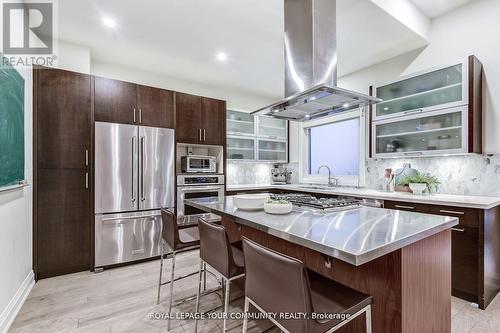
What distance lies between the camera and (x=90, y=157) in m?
2.98

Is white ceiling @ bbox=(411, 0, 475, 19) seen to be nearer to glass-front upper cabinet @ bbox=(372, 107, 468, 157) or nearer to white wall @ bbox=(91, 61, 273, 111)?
glass-front upper cabinet @ bbox=(372, 107, 468, 157)

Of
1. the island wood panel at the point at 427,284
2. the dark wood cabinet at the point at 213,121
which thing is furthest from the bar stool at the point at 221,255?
the dark wood cabinet at the point at 213,121

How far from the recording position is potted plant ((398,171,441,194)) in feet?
9.19

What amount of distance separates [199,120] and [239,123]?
112 cm

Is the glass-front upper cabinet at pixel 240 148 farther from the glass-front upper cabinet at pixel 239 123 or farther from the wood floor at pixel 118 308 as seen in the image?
the wood floor at pixel 118 308

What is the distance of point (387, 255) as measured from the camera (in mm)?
1257

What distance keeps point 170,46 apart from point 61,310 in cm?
307

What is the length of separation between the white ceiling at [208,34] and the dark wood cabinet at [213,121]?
0.52 meters

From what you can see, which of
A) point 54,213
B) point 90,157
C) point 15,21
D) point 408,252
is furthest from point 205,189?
point 408,252

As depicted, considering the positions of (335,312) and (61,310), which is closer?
(335,312)

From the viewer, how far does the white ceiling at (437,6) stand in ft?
8.64

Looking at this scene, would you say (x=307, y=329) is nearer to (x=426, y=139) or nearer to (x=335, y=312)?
(x=335, y=312)

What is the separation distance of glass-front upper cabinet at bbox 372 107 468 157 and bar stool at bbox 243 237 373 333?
2.40m

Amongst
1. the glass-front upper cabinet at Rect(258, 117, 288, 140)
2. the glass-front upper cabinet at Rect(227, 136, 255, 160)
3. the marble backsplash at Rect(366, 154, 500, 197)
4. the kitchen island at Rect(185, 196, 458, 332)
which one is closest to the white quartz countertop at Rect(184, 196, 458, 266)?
the kitchen island at Rect(185, 196, 458, 332)
